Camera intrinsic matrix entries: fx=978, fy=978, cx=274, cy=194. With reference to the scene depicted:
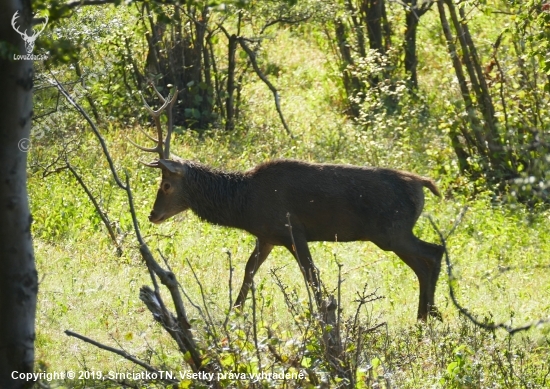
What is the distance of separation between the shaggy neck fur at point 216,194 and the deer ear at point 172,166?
7 centimetres

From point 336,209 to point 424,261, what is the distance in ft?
3.40

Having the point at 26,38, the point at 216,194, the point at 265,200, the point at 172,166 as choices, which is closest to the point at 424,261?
the point at 265,200

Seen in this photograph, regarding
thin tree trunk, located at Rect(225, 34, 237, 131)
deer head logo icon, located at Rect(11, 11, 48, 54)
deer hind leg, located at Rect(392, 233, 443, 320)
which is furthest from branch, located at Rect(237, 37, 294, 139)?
deer head logo icon, located at Rect(11, 11, 48, 54)

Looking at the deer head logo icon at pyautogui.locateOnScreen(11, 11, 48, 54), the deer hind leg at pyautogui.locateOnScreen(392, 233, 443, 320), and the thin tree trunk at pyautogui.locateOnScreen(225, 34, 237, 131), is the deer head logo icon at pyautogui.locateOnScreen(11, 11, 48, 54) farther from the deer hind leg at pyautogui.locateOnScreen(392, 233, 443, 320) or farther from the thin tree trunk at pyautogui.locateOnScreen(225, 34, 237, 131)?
the thin tree trunk at pyautogui.locateOnScreen(225, 34, 237, 131)

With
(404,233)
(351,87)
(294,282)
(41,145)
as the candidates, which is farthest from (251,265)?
(351,87)

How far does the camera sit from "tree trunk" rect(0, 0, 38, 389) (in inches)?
195

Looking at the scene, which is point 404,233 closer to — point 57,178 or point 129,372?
point 129,372

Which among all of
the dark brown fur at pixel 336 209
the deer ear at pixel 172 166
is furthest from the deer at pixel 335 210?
the deer ear at pixel 172 166

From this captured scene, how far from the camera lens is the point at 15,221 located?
4.99 metres

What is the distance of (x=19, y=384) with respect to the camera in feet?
16.5

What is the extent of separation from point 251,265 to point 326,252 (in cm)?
216

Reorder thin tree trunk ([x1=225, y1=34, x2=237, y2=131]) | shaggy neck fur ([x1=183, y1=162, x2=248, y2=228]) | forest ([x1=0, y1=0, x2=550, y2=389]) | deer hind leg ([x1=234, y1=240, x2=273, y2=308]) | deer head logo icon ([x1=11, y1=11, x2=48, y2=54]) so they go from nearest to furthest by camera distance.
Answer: deer head logo icon ([x1=11, y1=11, x2=48, y2=54]) < forest ([x1=0, y1=0, x2=550, y2=389]) < deer hind leg ([x1=234, y1=240, x2=273, y2=308]) < shaggy neck fur ([x1=183, y1=162, x2=248, y2=228]) < thin tree trunk ([x1=225, y1=34, x2=237, y2=131])

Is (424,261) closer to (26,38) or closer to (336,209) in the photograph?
(336,209)

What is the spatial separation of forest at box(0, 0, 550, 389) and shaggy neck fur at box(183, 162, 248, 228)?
0.09 feet
